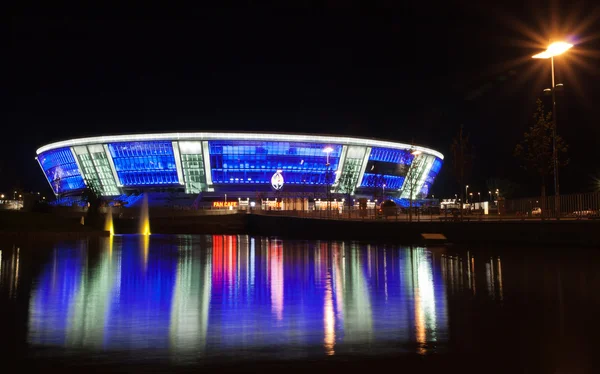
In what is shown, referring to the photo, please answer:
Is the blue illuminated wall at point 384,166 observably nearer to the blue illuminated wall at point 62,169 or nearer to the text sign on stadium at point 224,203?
the text sign on stadium at point 224,203

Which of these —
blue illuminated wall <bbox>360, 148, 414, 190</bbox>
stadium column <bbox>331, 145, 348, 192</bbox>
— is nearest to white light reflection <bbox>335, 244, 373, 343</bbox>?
stadium column <bbox>331, 145, 348, 192</bbox>

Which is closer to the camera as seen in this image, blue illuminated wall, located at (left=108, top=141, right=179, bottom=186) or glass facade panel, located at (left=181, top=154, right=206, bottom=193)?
glass facade panel, located at (left=181, top=154, right=206, bottom=193)

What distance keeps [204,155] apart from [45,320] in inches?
3659

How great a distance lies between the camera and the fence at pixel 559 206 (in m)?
26.6

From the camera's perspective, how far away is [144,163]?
339 feet

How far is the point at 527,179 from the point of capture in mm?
52250

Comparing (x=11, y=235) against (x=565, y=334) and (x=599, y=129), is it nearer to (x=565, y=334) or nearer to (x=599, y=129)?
(x=565, y=334)

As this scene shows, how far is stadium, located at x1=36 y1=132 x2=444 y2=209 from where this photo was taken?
101 meters

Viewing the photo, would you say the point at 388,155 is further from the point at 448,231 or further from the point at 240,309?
the point at 240,309

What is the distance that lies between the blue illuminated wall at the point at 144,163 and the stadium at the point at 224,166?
177 mm

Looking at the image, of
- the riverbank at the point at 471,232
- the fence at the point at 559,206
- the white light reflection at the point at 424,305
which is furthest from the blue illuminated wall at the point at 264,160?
the white light reflection at the point at 424,305

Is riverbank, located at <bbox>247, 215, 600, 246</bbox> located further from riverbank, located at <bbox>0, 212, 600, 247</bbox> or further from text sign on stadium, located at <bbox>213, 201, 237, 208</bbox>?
text sign on stadium, located at <bbox>213, 201, 237, 208</bbox>

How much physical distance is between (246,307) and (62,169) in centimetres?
11442

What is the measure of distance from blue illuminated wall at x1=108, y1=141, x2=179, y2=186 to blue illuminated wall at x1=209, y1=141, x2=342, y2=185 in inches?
325
